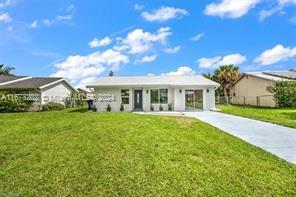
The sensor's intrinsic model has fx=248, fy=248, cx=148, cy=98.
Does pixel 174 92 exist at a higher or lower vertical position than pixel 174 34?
lower

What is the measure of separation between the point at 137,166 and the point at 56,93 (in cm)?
2697

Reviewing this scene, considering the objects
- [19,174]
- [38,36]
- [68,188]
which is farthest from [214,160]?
[38,36]

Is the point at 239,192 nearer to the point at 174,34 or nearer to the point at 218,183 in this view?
the point at 218,183

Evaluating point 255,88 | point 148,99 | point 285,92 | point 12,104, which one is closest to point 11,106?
point 12,104

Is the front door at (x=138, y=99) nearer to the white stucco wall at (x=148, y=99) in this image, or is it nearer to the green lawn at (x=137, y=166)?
the white stucco wall at (x=148, y=99)

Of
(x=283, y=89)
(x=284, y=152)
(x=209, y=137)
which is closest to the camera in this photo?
(x=284, y=152)

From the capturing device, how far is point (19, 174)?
626cm

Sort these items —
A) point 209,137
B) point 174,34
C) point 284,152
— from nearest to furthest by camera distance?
1. point 284,152
2. point 209,137
3. point 174,34

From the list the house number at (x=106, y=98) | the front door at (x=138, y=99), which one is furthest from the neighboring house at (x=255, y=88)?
the house number at (x=106, y=98)

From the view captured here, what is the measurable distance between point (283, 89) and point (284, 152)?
2169 centimetres

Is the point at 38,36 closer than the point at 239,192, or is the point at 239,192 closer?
the point at 239,192

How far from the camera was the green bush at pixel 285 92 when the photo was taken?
87.6 feet

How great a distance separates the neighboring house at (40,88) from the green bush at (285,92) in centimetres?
2506

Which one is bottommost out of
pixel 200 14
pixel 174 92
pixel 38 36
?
pixel 174 92
